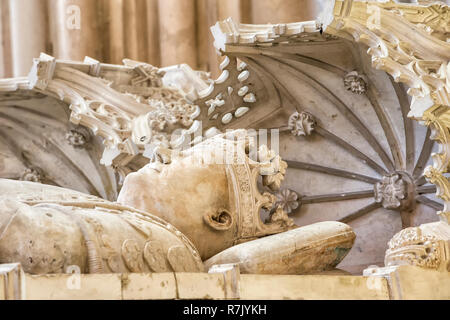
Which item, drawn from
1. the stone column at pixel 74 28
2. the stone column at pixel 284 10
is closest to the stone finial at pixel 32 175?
the stone column at pixel 74 28

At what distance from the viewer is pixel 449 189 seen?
497 centimetres

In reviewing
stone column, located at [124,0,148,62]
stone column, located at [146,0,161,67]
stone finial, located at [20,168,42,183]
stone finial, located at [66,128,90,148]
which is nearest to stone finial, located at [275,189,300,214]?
stone finial, located at [66,128,90,148]

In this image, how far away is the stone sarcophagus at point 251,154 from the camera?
387 centimetres

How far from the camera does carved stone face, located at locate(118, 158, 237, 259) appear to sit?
455 centimetres

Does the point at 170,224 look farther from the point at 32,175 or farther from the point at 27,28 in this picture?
the point at 27,28

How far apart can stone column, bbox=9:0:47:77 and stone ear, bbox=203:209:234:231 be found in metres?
6.60

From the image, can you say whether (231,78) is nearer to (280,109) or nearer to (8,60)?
(280,109)

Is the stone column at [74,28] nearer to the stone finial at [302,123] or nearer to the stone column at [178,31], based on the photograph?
the stone column at [178,31]

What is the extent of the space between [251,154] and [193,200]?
1.40 ft

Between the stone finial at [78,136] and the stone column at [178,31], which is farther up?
the stone column at [178,31]

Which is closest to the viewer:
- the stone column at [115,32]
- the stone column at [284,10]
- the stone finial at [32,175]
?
the stone finial at [32,175]

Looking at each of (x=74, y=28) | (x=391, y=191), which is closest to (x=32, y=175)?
(x=74, y=28)

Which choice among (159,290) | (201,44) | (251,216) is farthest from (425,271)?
(201,44)

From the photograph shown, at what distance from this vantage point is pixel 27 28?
→ 1084cm
